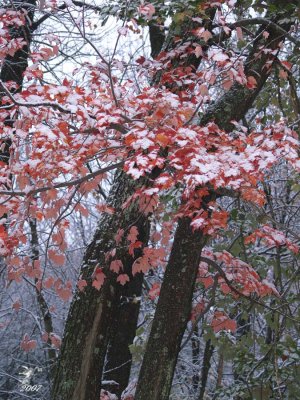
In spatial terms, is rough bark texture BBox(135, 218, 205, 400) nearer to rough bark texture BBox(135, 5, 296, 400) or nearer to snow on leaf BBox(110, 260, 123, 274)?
rough bark texture BBox(135, 5, 296, 400)

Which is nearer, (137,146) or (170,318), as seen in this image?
(137,146)

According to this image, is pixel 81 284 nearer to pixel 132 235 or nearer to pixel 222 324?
pixel 132 235

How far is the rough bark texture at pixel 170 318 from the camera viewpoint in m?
4.24

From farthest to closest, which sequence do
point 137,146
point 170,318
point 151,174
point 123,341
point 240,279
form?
point 123,341 → point 240,279 → point 151,174 → point 170,318 → point 137,146

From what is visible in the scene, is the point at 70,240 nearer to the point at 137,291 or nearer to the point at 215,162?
the point at 137,291

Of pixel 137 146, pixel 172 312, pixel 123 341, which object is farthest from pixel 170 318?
pixel 123 341

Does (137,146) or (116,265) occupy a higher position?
(137,146)

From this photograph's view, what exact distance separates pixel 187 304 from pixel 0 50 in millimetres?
3333

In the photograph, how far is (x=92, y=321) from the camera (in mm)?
4398

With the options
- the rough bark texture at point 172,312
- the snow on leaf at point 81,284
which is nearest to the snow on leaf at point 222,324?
the rough bark texture at point 172,312

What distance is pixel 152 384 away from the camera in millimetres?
4215

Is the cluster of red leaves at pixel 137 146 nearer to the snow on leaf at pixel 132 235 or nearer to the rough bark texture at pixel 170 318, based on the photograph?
the snow on leaf at pixel 132 235

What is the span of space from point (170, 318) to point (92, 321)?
71 centimetres

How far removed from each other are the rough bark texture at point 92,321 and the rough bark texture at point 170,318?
1.41 feet
